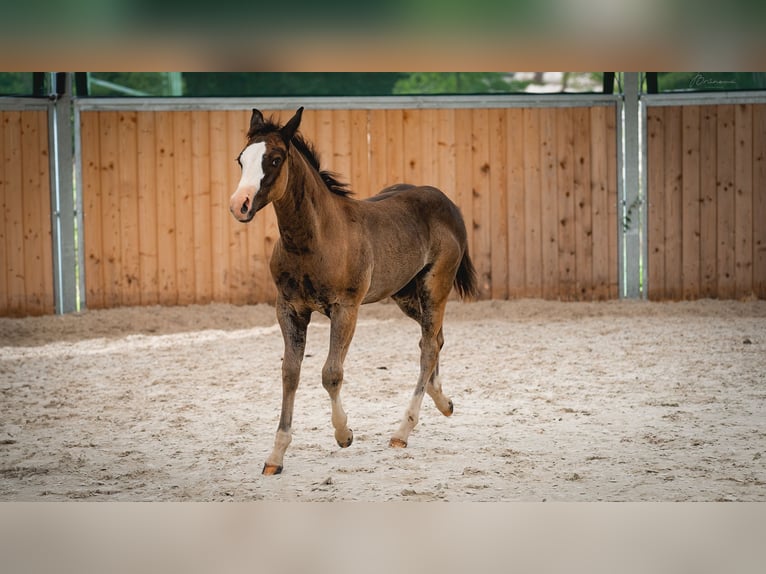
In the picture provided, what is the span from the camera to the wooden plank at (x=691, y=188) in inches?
368

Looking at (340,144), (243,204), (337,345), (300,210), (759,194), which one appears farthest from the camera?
(340,144)

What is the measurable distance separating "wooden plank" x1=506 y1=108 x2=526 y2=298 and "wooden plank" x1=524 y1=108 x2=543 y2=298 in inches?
1.4

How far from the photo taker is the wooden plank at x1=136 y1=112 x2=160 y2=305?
9180mm

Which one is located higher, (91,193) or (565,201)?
(91,193)

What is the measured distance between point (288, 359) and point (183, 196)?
5809 millimetres

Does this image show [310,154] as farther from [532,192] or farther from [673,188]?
[673,188]

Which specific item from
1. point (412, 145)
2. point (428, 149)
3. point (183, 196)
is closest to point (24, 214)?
point (183, 196)

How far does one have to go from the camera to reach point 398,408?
5223 millimetres

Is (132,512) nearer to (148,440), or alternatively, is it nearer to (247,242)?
(148,440)

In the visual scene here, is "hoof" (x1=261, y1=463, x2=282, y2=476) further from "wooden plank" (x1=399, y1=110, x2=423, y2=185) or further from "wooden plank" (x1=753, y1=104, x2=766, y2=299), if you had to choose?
"wooden plank" (x1=753, y1=104, x2=766, y2=299)

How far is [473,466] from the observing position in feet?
12.6

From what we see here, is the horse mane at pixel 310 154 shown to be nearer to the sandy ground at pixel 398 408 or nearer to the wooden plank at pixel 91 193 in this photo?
the sandy ground at pixel 398 408
